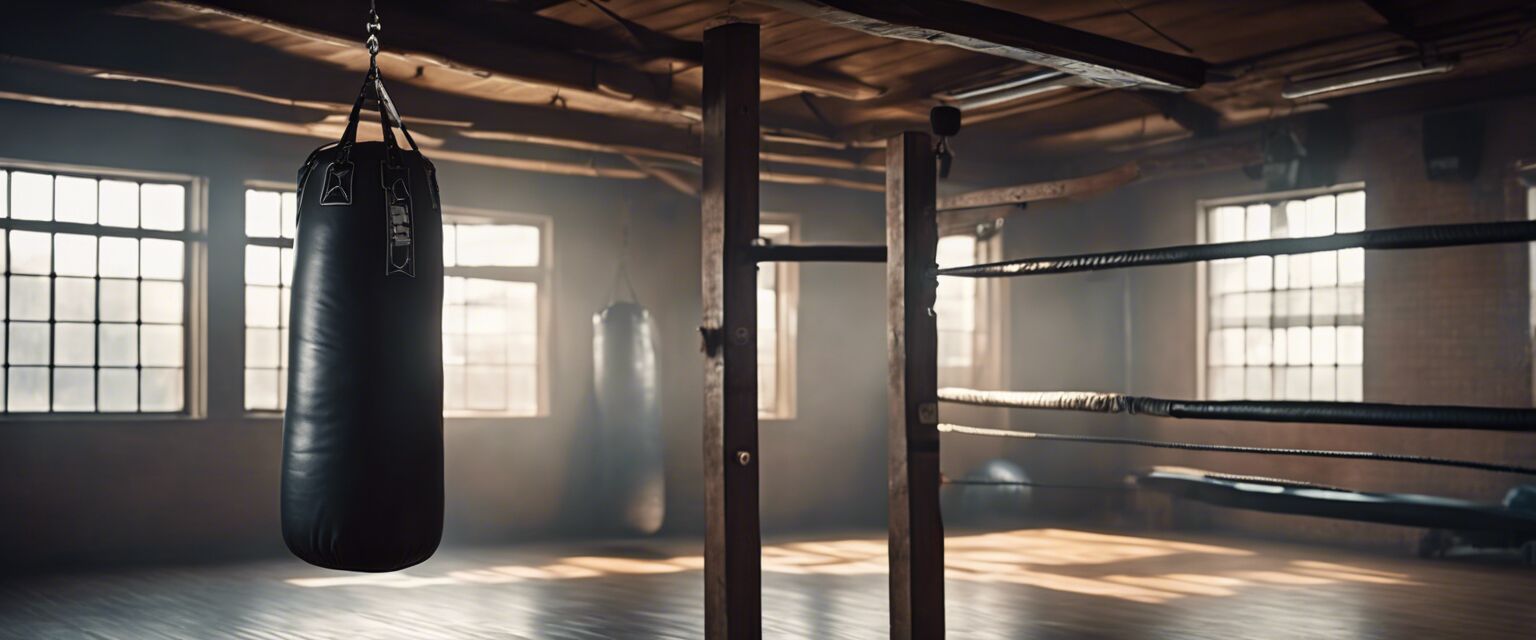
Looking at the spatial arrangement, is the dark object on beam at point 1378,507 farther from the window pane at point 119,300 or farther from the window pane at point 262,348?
the window pane at point 119,300

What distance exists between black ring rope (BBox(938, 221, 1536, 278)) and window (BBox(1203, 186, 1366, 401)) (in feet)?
20.8

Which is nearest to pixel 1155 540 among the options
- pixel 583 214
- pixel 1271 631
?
pixel 1271 631

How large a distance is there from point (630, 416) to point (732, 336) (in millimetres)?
5733

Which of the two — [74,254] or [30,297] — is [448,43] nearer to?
[74,254]

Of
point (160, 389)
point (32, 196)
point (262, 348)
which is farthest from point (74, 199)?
point (262, 348)

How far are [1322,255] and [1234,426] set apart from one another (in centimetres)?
136

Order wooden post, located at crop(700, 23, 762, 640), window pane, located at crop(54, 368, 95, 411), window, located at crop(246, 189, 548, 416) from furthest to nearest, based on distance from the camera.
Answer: window, located at crop(246, 189, 548, 416)
window pane, located at crop(54, 368, 95, 411)
wooden post, located at crop(700, 23, 762, 640)

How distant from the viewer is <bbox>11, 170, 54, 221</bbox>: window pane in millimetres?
8617

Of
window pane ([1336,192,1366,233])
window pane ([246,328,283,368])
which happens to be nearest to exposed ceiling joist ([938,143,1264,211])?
window pane ([1336,192,1366,233])

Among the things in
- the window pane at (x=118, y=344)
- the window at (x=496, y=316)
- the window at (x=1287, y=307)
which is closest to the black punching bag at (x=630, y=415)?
the window at (x=496, y=316)

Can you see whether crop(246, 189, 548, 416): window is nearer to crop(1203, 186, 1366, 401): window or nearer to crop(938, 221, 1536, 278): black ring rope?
crop(1203, 186, 1366, 401): window

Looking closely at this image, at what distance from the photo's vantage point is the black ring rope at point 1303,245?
307 cm

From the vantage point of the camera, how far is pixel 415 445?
397 centimetres

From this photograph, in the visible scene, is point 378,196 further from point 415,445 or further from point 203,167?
point 203,167
